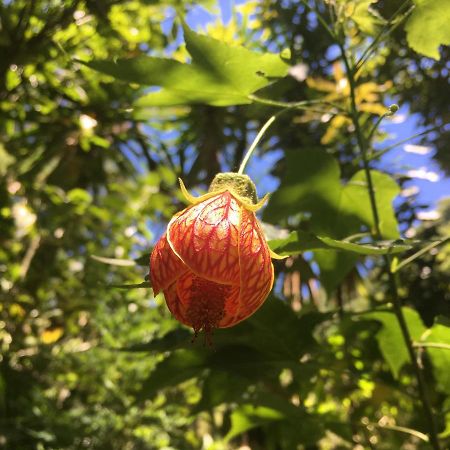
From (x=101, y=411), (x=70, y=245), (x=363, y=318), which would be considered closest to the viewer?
(x=363, y=318)

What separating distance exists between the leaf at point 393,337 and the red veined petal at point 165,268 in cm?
56

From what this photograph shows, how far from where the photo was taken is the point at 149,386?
101 cm

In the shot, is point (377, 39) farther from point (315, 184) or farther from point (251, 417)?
point (251, 417)

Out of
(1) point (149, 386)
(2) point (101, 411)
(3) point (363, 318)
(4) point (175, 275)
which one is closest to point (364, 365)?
(3) point (363, 318)

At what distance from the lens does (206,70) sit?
0.88 metres

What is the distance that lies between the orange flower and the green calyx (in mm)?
52

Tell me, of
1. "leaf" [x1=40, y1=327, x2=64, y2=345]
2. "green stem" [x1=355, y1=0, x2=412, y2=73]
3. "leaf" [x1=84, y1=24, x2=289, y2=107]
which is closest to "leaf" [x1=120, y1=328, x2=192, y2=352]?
"leaf" [x1=84, y1=24, x2=289, y2=107]

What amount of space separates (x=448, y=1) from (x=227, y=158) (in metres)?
2.30

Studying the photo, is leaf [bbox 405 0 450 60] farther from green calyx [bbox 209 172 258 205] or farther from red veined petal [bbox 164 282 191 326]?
red veined petal [bbox 164 282 191 326]

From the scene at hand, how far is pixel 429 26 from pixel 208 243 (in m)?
0.55

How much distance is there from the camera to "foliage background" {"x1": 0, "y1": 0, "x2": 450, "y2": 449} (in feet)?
3.14

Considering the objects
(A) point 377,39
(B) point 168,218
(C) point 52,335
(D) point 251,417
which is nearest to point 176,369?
(D) point 251,417

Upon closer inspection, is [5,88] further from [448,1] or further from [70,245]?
[448,1]

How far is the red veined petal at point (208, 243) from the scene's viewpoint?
61 centimetres
